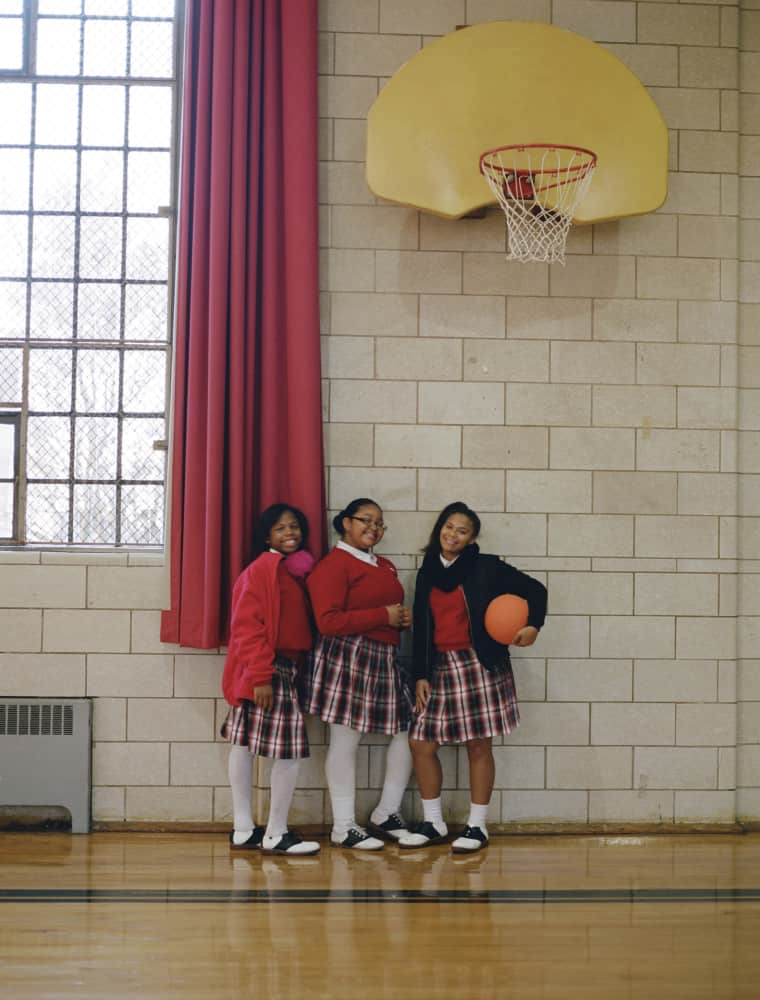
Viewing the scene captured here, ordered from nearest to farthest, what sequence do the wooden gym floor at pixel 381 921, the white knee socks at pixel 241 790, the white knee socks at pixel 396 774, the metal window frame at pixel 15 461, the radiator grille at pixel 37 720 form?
the wooden gym floor at pixel 381 921
the white knee socks at pixel 241 790
the white knee socks at pixel 396 774
the radiator grille at pixel 37 720
the metal window frame at pixel 15 461

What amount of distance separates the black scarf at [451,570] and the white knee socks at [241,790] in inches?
37.7

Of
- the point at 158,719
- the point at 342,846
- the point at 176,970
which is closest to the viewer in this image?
the point at 176,970

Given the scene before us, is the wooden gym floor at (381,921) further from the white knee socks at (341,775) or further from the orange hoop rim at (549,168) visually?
the orange hoop rim at (549,168)

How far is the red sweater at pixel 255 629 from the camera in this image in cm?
388

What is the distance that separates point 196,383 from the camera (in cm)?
416

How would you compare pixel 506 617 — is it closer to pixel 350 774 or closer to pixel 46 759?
pixel 350 774

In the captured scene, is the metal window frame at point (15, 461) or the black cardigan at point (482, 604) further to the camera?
the metal window frame at point (15, 461)

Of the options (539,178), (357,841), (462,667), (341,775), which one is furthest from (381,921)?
(539,178)

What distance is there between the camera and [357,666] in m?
4.03

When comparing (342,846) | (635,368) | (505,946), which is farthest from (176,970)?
(635,368)

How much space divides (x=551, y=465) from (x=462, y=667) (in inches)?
36.2

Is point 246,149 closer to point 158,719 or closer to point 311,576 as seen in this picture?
point 311,576

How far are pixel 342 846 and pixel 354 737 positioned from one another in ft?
1.32

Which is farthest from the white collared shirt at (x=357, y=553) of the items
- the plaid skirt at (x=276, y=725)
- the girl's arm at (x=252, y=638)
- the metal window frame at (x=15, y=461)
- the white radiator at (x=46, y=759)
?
the metal window frame at (x=15, y=461)
